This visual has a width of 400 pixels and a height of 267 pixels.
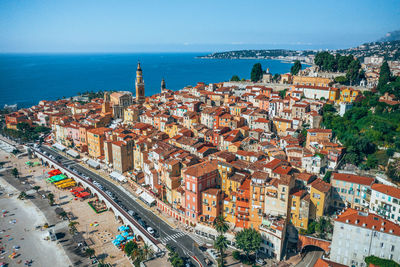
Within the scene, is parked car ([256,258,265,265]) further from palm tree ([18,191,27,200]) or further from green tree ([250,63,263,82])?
green tree ([250,63,263,82])

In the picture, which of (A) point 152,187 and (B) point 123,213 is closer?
(B) point 123,213

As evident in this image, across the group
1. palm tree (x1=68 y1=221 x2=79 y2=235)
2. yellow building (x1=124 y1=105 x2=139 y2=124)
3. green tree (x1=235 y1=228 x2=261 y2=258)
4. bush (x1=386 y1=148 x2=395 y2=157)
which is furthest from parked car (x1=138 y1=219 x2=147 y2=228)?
bush (x1=386 y1=148 x2=395 y2=157)

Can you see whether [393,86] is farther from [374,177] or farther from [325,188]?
[325,188]

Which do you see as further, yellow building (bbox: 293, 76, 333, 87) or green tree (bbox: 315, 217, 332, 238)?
yellow building (bbox: 293, 76, 333, 87)

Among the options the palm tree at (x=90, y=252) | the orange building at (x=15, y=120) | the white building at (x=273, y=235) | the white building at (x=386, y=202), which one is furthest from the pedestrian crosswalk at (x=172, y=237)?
the orange building at (x=15, y=120)

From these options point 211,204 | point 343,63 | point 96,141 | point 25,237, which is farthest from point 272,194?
point 343,63

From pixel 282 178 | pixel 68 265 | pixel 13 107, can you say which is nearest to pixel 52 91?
pixel 13 107

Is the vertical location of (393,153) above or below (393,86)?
below
